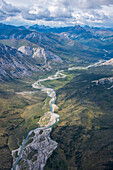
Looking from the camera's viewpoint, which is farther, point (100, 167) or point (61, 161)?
point (61, 161)

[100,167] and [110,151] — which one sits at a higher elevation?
[110,151]

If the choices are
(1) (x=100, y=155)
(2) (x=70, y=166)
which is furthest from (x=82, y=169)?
(1) (x=100, y=155)

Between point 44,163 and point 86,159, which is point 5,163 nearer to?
point 44,163

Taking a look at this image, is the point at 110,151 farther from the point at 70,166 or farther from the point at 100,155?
the point at 70,166

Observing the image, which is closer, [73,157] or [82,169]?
[82,169]

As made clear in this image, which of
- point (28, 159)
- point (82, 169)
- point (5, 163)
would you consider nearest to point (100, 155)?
point (82, 169)

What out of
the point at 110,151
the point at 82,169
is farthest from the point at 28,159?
the point at 110,151

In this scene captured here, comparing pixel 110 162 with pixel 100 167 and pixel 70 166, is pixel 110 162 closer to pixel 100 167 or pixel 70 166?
pixel 100 167
